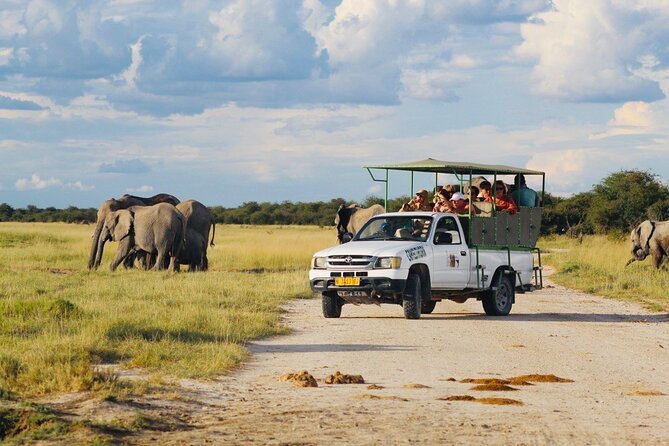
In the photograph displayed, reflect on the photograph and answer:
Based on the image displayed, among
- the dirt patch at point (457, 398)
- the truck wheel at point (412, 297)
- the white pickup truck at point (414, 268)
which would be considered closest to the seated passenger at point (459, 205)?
the white pickup truck at point (414, 268)

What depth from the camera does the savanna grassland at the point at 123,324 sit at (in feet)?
38.4

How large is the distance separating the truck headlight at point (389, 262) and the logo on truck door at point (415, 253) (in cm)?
31

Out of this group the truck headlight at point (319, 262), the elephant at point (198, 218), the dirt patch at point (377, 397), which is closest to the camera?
the dirt patch at point (377, 397)

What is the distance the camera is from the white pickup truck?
64.3 feet

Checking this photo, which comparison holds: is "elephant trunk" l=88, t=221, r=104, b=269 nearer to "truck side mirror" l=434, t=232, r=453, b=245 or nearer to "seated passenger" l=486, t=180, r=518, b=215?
"seated passenger" l=486, t=180, r=518, b=215

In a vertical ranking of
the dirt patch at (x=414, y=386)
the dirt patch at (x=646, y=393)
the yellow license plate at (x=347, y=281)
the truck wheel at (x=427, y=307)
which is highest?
the yellow license plate at (x=347, y=281)

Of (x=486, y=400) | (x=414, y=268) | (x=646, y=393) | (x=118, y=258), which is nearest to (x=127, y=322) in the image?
(x=414, y=268)

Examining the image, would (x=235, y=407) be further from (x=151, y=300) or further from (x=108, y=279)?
(x=108, y=279)

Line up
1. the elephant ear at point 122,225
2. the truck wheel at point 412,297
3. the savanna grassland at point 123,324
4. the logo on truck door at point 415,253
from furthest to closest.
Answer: the elephant ear at point 122,225 < the logo on truck door at point 415,253 < the truck wheel at point 412,297 < the savanna grassland at point 123,324

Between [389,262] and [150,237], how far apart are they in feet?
56.1

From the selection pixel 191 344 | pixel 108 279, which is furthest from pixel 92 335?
pixel 108 279

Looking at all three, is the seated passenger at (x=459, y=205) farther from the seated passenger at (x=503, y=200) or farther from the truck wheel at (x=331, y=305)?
the truck wheel at (x=331, y=305)

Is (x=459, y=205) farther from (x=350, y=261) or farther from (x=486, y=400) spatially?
(x=486, y=400)

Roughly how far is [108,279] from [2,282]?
→ 326cm
